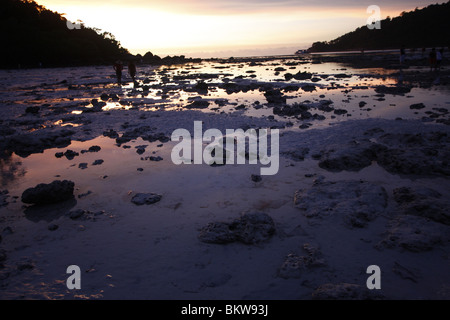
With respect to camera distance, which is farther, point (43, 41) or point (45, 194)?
point (43, 41)

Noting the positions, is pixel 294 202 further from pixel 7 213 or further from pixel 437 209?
pixel 7 213

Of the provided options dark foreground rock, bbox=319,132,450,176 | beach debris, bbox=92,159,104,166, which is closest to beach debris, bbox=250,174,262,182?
dark foreground rock, bbox=319,132,450,176

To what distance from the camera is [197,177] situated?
21.7ft

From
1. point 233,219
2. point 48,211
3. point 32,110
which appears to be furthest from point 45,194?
point 32,110

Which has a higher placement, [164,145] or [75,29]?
[75,29]

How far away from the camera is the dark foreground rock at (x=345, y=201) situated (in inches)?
182

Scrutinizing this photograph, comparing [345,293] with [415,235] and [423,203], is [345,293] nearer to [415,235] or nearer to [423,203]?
[415,235]

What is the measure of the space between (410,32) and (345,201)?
124573mm

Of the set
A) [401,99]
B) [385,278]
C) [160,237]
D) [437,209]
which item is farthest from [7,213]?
[401,99]

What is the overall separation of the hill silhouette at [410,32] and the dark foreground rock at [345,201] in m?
94.8

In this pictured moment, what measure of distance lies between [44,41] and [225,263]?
3054 inches

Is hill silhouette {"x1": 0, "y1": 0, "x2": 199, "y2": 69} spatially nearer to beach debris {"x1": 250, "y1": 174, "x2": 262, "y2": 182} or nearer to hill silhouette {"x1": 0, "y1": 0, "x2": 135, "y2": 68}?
hill silhouette {"x1": 0, "y1": 0, "x2": 135, "y2": 68}

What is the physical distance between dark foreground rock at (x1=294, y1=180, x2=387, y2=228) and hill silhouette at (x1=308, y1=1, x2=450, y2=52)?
3734 inches

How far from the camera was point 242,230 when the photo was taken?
14.2 feet
